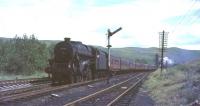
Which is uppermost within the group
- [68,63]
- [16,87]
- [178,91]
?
[68,63]

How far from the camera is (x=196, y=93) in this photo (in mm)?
17578

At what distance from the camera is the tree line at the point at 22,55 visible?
52.9m

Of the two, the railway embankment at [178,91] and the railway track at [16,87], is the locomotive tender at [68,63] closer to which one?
the railway track at [16,87]

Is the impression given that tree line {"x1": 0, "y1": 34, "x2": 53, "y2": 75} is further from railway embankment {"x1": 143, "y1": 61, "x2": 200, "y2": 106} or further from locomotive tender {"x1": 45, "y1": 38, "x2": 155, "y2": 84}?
railway embankment {"x1": 143, "y1": 61, "x2": 200, "y2": 106}

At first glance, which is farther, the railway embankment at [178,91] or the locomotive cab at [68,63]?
the locomotive cab at [68,63]

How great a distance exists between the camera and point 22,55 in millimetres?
56562

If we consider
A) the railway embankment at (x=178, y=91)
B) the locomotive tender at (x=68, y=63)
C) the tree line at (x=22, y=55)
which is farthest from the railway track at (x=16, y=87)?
the tree line at (x=22, y=55)

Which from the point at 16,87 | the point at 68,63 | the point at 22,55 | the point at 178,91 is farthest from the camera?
the point at 22,55

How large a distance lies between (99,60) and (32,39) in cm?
1850

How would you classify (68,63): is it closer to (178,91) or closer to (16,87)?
(16,87)

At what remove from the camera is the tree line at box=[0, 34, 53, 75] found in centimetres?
5291

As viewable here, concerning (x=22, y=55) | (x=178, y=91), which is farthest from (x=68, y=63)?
(x=22, y=55)

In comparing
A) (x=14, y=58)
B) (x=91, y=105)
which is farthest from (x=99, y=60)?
(x=91, y=105)

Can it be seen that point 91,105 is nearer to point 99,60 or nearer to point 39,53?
point 99,60
